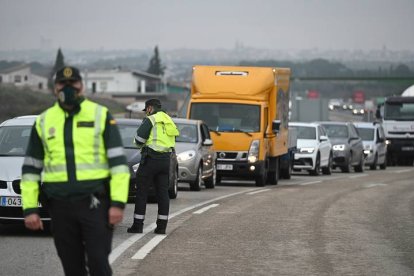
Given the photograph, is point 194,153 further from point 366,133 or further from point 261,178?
point 366,133

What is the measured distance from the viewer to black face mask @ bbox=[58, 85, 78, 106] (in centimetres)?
724

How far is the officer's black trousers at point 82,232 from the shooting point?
720cm

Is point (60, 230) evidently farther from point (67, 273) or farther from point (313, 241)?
point (313, 241)

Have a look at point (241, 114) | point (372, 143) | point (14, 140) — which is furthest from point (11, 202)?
point (372, 143)

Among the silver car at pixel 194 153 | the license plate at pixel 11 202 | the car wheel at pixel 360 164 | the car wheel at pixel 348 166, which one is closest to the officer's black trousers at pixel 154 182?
the license plate at pixel 11 202

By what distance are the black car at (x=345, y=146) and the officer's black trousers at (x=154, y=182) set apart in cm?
2575

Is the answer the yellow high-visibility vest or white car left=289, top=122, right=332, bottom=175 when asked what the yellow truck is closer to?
white car left=289, top=122, right=332, bottom=175

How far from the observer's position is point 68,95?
23.8 ft

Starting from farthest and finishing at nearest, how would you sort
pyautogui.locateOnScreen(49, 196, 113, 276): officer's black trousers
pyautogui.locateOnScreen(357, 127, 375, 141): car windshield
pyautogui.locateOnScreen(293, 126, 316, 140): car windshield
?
pyautogui.locateOnScreen(357, 127, 375, 141): car windshield, pyautogui.locateOnScreen(293, 126, 316, 140): car windshield, pyautogui.locateOnScreen(49, 196, 113, 276): officer's black trousers

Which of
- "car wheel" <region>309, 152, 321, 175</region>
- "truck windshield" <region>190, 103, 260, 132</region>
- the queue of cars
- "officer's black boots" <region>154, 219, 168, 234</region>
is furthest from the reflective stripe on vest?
"car wheel" <region>309, 152, 321, 175</region>

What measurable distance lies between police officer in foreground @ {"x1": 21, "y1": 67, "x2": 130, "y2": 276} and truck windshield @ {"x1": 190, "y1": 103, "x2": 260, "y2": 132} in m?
20.9

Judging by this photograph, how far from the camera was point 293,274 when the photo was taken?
443 inches

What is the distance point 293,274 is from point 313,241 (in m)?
3.21

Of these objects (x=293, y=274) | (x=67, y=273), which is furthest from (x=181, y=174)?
(x=67, y=273)
